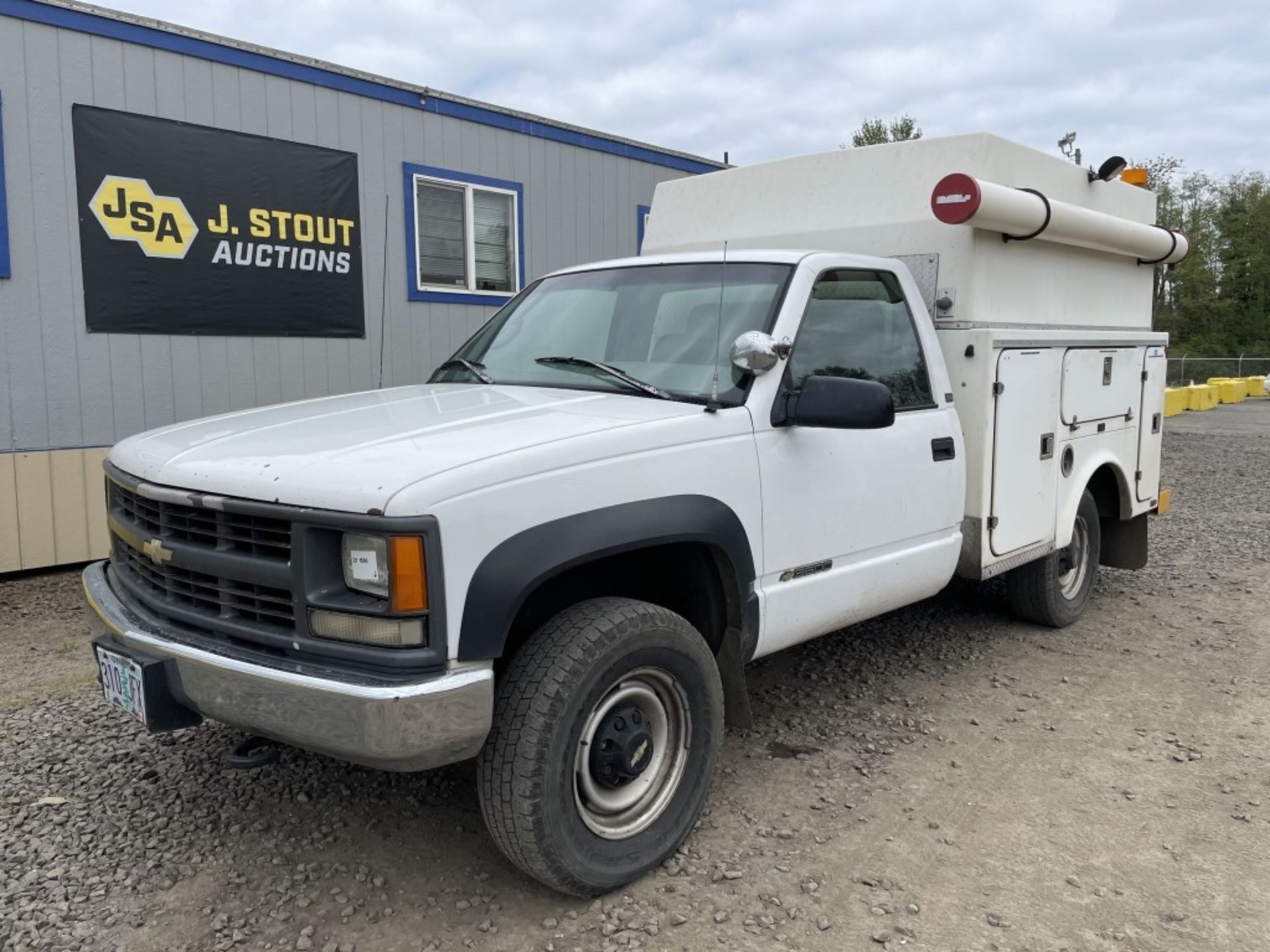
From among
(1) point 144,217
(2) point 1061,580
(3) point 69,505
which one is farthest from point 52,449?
(2) point 1061,580

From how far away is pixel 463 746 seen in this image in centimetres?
253

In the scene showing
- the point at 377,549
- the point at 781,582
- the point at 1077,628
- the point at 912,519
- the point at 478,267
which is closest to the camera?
the point at 377,549

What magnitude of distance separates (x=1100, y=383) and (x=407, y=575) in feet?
14.5

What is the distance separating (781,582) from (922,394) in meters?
1.25

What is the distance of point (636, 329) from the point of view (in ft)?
12.7

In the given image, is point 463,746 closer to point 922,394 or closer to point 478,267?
point 922,394

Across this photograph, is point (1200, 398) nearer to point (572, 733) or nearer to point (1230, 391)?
point (1230, 391)

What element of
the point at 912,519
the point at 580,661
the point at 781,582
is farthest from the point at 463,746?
the point at 912,519

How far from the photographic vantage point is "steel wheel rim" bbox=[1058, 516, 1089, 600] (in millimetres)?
5758

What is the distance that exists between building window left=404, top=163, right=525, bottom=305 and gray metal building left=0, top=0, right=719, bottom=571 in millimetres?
20

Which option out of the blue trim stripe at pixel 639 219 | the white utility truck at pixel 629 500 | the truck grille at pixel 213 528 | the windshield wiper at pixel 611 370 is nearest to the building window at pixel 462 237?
the blue trim stripe at pixel 639 219

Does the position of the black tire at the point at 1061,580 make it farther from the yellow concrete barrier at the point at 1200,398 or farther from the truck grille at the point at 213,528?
the yellow concrete barrier at the point at 1200,398

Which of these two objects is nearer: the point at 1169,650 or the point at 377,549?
the point at 377,549

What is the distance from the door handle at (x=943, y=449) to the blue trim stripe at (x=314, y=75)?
5580 millimetres
